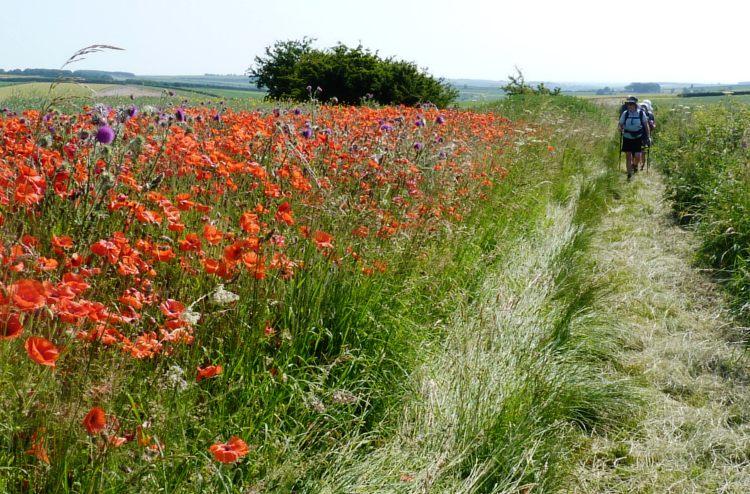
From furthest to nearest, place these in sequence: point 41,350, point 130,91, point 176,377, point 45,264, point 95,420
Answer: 1. point 130,91
2. point 45,264
3. point 176,377
4. point 95,420
5. point 41,350

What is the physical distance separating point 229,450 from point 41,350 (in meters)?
0.47

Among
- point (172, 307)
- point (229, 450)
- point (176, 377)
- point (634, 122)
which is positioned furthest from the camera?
point (634, 122)

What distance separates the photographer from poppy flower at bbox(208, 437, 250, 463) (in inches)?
51.5

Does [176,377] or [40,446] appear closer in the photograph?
[40,446]

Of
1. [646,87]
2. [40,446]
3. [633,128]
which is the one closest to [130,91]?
[40,446]

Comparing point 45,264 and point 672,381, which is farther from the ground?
point 45,264

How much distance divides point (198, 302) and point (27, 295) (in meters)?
1.05

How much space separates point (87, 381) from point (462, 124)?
20.8ft

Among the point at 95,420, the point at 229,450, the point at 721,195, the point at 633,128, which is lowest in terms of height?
the point at 721,195

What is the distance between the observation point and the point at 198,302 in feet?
7.55

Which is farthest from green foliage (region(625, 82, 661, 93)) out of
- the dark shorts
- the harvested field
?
the harvested field

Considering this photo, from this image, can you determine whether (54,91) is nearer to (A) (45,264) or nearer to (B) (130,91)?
(B) (130,91)

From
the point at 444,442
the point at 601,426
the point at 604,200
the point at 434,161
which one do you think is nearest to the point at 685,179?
the point at 604,200

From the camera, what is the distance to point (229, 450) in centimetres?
137
